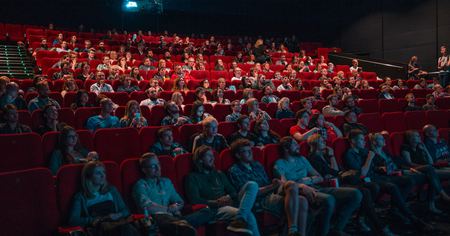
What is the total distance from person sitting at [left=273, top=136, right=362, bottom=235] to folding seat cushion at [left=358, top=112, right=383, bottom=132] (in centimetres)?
138

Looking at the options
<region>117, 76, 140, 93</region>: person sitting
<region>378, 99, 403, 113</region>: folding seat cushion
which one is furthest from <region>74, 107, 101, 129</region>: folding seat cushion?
<region>378, 99, 403, 113</region>: folding seat cushion

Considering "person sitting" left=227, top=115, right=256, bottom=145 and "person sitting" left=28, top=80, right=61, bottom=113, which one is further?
"person sitting" left=28, top=80, right=61, bottom=113

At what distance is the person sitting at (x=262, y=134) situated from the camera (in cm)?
286

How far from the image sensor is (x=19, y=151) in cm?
220

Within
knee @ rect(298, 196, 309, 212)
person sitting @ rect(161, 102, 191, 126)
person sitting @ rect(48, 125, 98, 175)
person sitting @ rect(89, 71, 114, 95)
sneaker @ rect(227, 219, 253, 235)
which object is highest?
person sitting @ rect(89, 71, 114, 95)

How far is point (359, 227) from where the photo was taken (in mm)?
2363

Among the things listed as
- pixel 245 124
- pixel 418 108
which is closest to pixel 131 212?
pixel 245 124

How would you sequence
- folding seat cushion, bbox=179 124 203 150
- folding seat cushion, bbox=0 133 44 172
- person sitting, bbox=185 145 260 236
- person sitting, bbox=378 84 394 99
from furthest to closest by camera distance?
person sitting, bbox=378 84 394 99
folding seat cushion, bbox=179 124 203 150
folding seat cushion, bbox=0 133 44 172
person sitting, bbox=185 145 260 236

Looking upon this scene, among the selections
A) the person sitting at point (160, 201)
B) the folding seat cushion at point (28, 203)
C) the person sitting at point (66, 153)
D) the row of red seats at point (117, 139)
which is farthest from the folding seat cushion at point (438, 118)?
the folding seat cushion at point (28, 203)

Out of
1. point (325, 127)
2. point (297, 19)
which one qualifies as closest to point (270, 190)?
point (325, 127)

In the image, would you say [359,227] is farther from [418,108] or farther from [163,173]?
[418,108]

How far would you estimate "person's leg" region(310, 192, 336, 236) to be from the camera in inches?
82.6

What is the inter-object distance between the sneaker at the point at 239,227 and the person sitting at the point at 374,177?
2.75 ft

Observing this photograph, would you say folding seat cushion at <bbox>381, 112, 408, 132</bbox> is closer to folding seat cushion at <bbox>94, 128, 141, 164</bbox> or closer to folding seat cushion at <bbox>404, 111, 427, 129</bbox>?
folding seat cushion at <bbox>404, 111, 427, 129</bbox>
